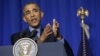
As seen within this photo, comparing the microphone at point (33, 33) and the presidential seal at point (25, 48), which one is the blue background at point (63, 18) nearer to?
the microphone at point (33, 33)

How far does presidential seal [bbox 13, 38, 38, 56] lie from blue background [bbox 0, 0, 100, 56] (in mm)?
621

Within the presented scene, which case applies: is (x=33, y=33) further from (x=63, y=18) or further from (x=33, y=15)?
(x=63, y=18)

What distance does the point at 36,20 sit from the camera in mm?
1360

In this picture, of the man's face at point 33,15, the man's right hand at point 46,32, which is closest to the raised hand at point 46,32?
the man's right hand at point 46,32

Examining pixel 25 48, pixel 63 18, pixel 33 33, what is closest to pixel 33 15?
pixel 33 33

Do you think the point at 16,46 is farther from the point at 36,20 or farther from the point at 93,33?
the point at 93,33

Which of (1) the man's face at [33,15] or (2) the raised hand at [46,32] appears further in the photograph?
(1) the man's face at [33,15]

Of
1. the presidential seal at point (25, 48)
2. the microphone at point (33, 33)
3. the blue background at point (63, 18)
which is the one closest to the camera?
the presidential seal at point (25, 48)

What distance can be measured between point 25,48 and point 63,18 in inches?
26.8

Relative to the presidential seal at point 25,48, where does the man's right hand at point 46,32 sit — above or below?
above

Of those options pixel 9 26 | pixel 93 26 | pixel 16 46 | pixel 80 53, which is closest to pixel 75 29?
pixel 93 26

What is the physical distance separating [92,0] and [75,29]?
Answer: 0.74 ft

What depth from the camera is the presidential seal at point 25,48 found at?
1.13m

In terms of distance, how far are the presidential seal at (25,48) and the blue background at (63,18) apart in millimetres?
621
